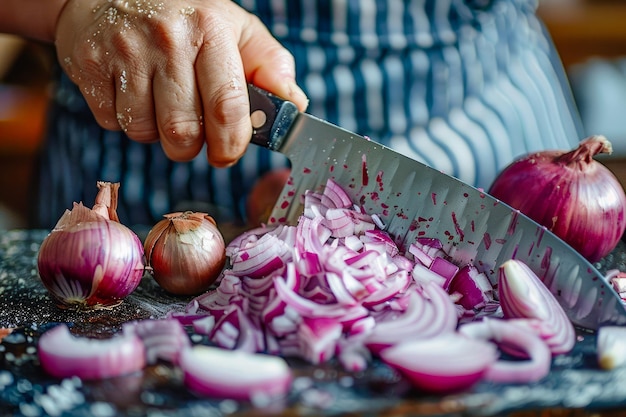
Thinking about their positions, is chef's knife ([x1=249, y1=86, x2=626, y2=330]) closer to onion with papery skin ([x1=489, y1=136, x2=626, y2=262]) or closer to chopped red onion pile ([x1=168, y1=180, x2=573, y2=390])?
chopped red onion pile ([x1=168, y1=180, x2=573, y2=390])

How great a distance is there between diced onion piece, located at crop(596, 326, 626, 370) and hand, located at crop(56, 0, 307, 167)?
584mm

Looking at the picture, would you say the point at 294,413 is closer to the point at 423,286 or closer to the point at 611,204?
the point at 423,286

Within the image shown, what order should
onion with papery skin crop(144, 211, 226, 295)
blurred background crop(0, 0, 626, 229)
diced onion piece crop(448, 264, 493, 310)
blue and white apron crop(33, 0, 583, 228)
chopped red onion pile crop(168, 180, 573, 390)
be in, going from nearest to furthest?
chopped red onion pile crop(168, 180, 573, 390) → diced onion piece crop(448, 264, 493, 310) → onion with papery skin crop(144, 211, 226, 295) → blue and white apron crop(33, 0, 583, 228) → blurred background crop(0, 0, 626, 229)

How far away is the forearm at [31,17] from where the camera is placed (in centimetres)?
122

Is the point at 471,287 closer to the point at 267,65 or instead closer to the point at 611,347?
the point at 611,347

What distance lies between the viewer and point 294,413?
2.19ft

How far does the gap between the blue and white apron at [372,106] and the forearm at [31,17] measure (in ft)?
0.66

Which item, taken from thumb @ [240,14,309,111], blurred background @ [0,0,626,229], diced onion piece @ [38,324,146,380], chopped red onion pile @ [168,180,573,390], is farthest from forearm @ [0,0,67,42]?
blurred background @ [0,0,626,229]

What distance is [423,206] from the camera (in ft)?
3.30

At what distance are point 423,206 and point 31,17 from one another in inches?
30.9

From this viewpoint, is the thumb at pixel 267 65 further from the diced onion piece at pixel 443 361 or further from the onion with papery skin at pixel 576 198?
the diced onion piece at pixel 443 361

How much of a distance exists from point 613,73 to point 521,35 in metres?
1.60

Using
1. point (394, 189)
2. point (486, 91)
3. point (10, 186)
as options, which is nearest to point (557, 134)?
point (486, 91)

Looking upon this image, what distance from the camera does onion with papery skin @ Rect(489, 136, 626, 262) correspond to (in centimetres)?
103
